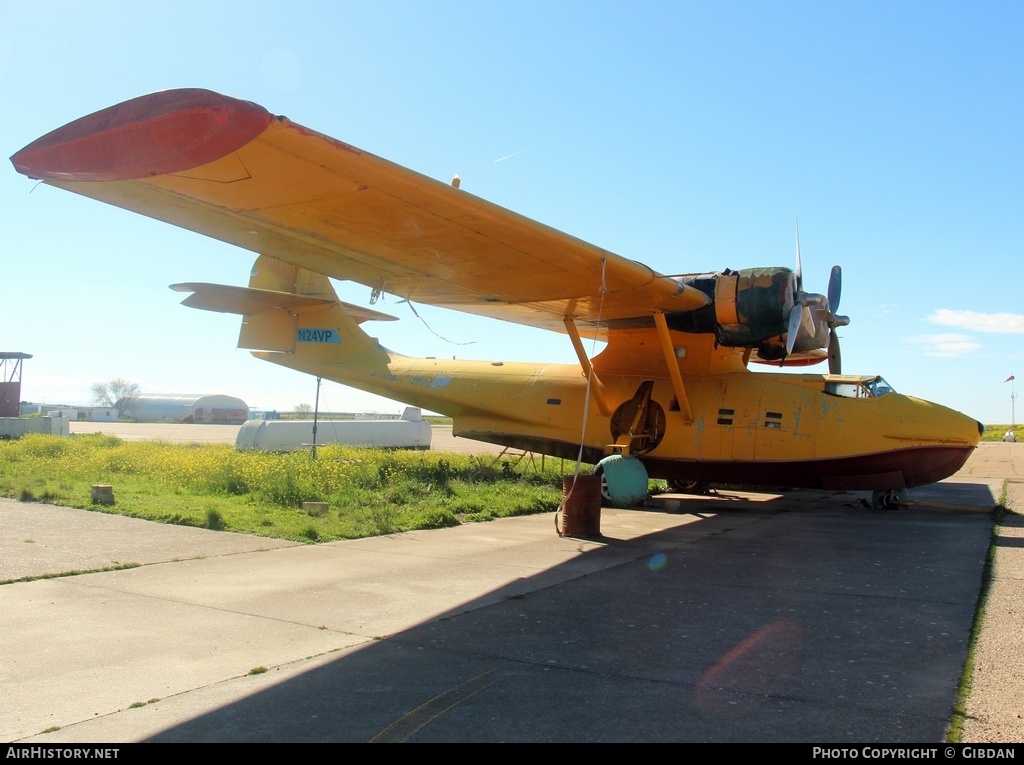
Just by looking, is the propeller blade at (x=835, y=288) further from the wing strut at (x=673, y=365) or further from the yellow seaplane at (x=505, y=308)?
the wing strut at (x=673, y=365)

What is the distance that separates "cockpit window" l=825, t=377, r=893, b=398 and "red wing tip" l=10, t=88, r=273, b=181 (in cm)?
1062

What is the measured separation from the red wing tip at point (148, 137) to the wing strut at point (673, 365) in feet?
27.0

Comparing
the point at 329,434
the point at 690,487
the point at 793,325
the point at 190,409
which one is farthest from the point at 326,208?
the point at 190,409

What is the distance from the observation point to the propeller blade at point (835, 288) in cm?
1509

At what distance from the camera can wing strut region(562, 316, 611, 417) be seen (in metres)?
13.0

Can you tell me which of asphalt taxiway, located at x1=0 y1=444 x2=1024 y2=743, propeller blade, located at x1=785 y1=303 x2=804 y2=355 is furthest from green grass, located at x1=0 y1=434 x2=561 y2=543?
propeller blade, located at x1=785 y1=303 x2=804 y2=355

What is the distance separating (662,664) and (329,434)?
28.1 meters

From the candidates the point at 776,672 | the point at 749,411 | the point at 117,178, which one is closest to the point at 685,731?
the point at 776,672

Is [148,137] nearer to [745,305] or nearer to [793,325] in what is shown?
[745,305]

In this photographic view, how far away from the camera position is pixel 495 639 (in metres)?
5.21

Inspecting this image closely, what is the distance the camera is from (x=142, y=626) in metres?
5.41

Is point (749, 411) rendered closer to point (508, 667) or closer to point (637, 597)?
point (637, 597)

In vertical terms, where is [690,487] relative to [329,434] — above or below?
above

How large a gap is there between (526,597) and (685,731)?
2990 millimetres
